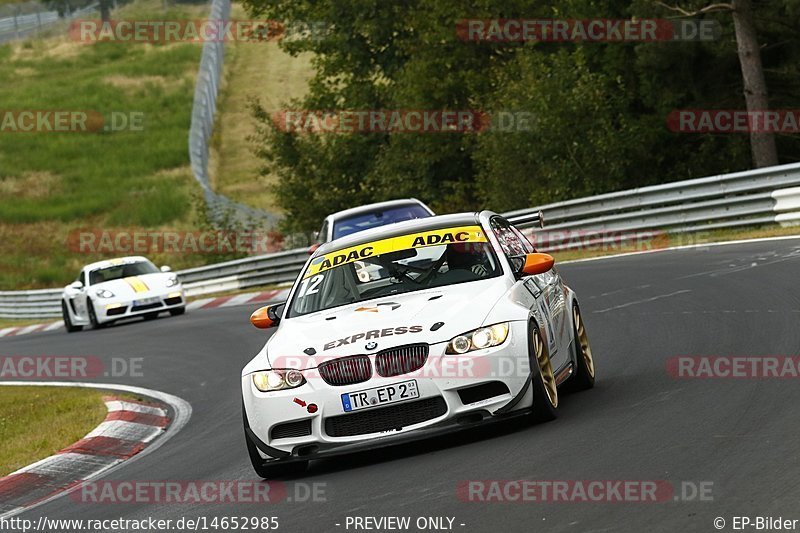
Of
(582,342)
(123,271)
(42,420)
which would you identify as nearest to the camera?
(582,342)

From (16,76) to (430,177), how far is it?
47416 millimetres

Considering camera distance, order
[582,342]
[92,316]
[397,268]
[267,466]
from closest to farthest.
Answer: [267,466]
[397,268]
[582,342]
[92,316]

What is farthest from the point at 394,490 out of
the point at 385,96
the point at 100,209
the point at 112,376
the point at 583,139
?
the point at 100,209

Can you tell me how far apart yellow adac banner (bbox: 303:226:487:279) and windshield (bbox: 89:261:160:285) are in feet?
57.3

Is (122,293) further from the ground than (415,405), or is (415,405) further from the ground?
(415,405)

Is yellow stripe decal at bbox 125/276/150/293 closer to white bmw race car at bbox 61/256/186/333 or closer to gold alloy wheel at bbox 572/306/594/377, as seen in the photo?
white bmw race car at bbox 61/256/186/333

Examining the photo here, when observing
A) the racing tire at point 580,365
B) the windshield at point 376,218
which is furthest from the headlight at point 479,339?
the windshield at point 376,218

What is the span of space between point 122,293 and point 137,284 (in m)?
0.33

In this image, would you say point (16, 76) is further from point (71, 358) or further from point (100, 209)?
point (71, 358)

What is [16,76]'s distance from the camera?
7869 centimetres

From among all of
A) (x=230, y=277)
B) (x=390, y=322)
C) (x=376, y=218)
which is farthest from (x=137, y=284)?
(x=390, y=322)

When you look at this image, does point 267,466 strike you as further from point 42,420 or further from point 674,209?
point 674,209

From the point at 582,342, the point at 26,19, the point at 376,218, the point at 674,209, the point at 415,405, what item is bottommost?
the point at 674,209

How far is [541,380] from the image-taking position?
323 inches
